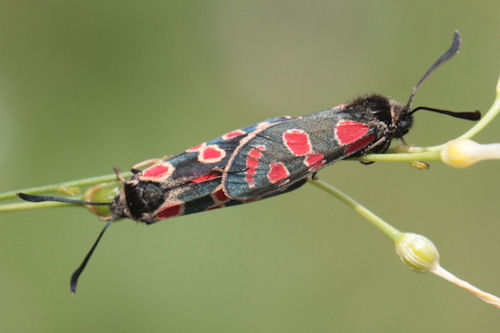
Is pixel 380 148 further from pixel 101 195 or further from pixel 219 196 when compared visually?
pixel 101 195

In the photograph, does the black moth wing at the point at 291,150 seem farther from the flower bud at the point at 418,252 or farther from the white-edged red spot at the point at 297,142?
the flower bud at the point at 418,252

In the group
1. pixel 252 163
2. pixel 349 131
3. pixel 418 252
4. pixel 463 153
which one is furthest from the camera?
pixel 349 131

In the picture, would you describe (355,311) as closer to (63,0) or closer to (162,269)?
(162,269)

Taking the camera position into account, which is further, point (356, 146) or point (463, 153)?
point (356, 146)

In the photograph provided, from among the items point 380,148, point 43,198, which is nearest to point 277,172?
point 380,148

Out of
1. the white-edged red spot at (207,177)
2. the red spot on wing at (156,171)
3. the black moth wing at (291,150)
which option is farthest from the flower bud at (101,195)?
the black moth wing at (291,150)
